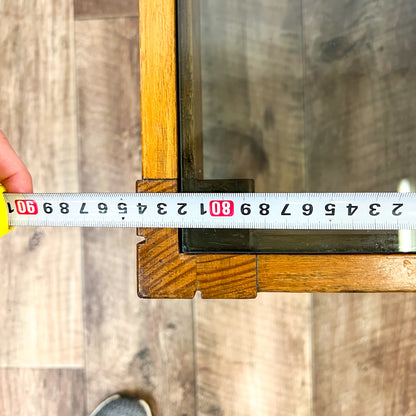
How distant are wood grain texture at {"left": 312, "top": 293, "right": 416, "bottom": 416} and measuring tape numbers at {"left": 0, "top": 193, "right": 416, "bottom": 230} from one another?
0.42 meters

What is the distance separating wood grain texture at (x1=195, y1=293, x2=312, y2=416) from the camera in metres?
1.02

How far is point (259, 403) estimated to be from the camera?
1.03 metres

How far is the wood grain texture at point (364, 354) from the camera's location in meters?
0.99

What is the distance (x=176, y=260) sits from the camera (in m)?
0.61

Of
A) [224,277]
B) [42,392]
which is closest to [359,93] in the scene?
[224,277]

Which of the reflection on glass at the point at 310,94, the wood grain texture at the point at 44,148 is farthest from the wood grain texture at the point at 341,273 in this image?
the wood grain texture at the point at 44,148

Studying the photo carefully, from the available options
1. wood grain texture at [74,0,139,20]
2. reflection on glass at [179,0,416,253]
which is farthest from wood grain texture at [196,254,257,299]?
wood grain texture at [74,0,139,20]

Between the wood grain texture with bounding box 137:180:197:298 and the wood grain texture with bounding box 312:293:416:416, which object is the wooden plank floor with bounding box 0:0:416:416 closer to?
the wood grain texture with bounding box 312:293:416:416

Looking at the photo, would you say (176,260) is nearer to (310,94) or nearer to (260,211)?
(260,211)

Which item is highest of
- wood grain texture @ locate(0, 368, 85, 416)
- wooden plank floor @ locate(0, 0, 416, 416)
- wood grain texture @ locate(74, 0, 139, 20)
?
wood grain texture @ locate(74, 0, 139, 20)

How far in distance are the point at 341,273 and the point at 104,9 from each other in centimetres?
84

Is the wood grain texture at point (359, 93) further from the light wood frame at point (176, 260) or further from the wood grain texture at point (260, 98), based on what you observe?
the light wood frame at point (176, 260)

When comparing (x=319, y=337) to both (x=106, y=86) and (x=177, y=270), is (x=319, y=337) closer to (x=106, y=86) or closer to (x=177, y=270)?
(x=177, y=270)

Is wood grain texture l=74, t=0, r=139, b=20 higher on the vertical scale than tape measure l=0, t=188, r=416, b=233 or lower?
higher
